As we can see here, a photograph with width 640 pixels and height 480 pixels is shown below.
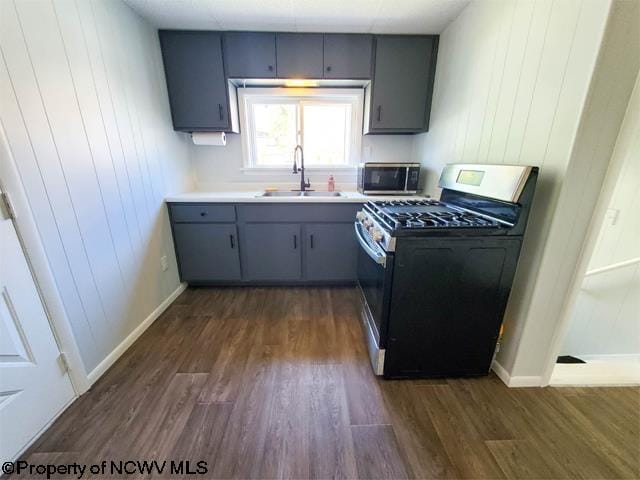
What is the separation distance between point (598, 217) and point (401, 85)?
6.09 feet

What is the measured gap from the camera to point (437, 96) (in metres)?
2.34

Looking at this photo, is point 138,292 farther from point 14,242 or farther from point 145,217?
point 14,242

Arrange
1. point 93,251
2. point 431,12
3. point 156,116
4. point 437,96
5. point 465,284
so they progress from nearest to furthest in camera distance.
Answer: point 465,284
point 93,251
point 431,12
point 156,116
point 437,96

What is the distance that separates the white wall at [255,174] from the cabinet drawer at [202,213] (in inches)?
22.9

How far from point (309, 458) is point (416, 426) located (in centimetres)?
54

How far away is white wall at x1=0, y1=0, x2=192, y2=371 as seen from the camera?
1.19m

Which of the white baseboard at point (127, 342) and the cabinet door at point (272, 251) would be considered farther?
the cabinet door at point (272, 251)

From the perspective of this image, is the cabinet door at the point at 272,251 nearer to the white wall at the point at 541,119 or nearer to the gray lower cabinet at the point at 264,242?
the gray lower cabinet at the point at 264,242

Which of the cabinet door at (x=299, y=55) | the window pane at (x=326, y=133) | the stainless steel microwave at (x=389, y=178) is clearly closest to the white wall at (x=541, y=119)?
the stainless steel microwave at (x=389, y=178)

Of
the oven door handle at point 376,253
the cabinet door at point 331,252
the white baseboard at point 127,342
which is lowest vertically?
the white baseboard at point 127,342

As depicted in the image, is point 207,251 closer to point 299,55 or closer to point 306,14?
point 299,55

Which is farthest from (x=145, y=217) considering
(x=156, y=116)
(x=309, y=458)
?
(x=309, y=458)

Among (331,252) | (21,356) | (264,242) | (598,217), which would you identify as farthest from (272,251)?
(598,217)

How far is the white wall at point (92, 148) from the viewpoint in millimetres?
1188
